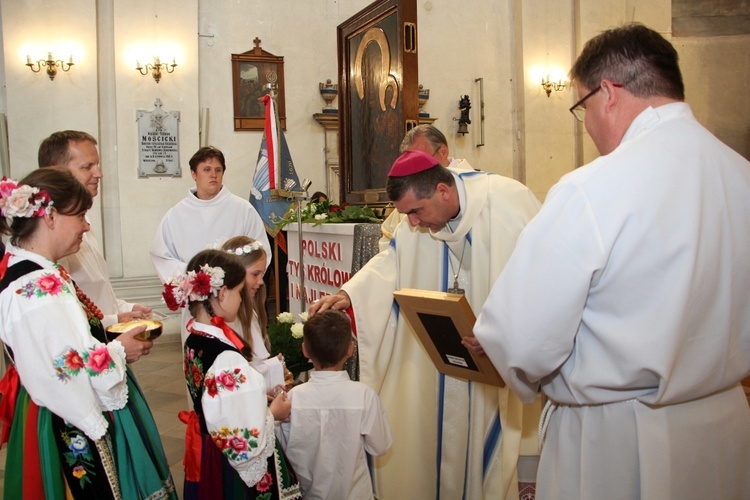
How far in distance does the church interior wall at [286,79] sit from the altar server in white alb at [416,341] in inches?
260

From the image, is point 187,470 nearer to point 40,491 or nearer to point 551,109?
point 40,491

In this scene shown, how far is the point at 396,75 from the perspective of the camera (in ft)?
19.5

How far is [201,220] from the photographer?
5066 mm

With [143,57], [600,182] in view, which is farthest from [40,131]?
Answer: [600,182]

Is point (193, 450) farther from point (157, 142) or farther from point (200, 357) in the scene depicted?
point (157, 142)

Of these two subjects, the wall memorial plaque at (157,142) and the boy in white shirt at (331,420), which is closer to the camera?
the boy in white shirt at (331,420)

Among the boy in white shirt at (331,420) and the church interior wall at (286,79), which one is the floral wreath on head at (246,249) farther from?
the church interior wall at (286,79)

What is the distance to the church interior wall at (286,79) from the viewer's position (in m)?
8.62

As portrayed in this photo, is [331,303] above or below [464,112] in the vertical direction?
below

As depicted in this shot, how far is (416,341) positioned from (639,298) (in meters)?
1.80

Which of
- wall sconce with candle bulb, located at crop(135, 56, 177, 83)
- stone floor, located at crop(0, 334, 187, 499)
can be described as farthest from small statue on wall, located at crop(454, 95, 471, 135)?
stone floor, located at crop(0, 334, 187, 499)

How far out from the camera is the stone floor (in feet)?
14.6

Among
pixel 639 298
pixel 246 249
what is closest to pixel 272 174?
pixel 246 249

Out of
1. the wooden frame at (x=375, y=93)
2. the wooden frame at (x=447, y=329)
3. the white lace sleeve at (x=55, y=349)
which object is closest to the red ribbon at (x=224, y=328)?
the white lace sleeve at (x=55, y=349)
